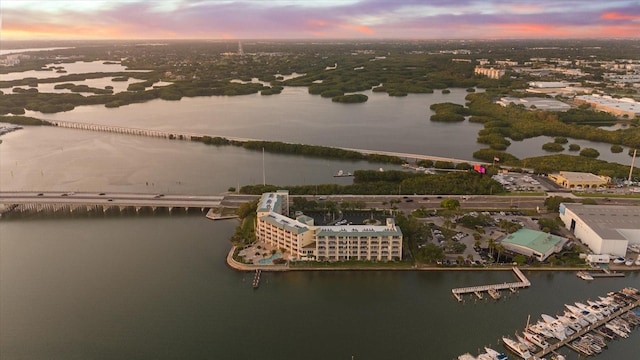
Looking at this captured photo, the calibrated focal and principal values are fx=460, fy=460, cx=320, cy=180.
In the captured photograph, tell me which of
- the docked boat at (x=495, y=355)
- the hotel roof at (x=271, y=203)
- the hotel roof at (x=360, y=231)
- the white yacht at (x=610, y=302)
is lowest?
the docked boat at (x=495, y=355)

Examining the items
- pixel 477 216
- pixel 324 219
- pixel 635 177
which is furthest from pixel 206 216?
pixel 635 177

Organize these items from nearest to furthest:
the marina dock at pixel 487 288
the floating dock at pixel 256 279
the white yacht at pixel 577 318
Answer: the white yacht at pixel 577 318 → the marina dock at pixel 487 288 → the floating dock at pixel 256 279

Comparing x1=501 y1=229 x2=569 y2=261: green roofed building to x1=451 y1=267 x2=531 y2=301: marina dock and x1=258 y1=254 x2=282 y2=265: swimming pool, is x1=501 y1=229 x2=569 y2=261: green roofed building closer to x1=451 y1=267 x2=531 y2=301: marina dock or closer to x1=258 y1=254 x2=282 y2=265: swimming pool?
x1=451 y1=267 x2=531 y2=301: marina dock

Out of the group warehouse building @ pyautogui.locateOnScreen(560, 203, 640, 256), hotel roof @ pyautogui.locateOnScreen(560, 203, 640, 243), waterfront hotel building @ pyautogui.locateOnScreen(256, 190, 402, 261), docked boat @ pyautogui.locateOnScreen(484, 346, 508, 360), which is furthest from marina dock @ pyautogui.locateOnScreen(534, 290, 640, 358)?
waterfront hotel building @ pyautogui.locateOnScreen(256, 190, 402, 261)

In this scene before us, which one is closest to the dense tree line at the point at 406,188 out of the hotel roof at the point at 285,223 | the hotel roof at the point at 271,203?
the hotel roof at the point at 271,203

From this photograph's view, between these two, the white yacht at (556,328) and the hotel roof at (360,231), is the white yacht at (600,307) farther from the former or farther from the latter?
the hotel roof at (360,231)

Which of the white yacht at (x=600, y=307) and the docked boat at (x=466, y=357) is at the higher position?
the white yacht at (x=600, y=307)

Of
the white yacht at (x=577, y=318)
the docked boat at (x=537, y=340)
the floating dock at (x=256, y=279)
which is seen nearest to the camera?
the docked boat at (x=537, y=340)
